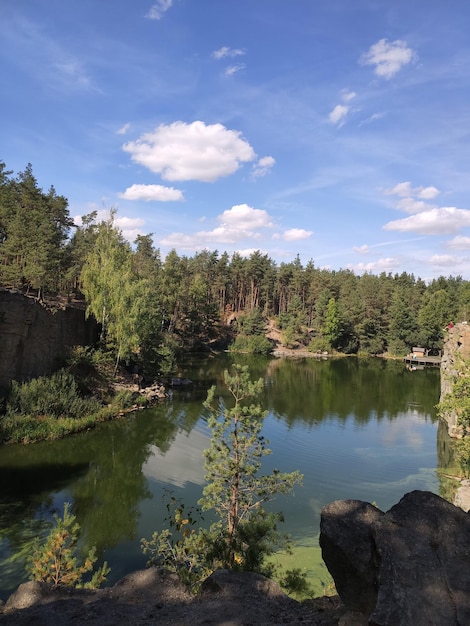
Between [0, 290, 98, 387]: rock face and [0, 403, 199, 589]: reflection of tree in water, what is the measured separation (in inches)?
203

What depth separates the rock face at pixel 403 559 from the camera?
432 centimetres

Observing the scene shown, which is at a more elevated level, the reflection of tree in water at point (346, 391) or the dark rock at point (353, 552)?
the dark rock at point (353, 552)

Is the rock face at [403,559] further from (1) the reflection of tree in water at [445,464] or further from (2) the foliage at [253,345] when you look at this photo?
(2) the foliage at [253,345]

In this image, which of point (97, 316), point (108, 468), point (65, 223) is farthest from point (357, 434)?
point (65, 223)

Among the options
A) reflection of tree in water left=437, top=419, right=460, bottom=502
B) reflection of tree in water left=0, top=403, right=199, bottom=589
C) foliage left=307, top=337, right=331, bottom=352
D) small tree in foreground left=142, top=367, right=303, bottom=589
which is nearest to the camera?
small tree in foreground left=142, top=367, right=303, bottom=589

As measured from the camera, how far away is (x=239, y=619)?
5855 mm

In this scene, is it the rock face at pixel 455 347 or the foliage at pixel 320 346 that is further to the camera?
the foliage at pixel 320 346

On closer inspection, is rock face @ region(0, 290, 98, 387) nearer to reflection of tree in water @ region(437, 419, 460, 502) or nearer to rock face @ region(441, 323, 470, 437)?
reflection of tree in water @ region(437, 419, 460, 502)

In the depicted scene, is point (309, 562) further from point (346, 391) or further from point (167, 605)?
point (346, 391)

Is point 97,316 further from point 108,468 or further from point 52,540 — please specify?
point 52,540

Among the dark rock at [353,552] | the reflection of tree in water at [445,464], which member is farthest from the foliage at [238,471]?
the reflection of tree in water at [445,464]

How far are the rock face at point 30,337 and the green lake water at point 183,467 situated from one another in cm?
520

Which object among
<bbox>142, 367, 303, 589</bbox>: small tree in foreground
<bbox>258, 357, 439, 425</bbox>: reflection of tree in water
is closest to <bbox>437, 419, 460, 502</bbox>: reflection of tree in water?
<bbox>258, 357, 439, 425</bbox>: reflection of tree in water

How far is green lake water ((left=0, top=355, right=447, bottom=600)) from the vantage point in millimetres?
14859
